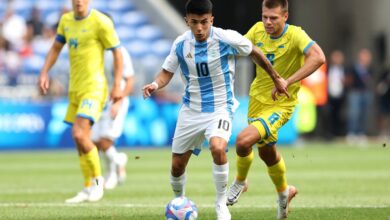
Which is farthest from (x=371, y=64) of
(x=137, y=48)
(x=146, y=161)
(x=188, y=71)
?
(x=188, y=71)

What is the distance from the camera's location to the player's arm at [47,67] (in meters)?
11.8

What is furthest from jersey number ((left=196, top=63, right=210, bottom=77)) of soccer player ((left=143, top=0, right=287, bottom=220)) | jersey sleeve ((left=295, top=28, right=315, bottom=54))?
jersey sleeve ((left=295, top=28, right=315, bottom=54))

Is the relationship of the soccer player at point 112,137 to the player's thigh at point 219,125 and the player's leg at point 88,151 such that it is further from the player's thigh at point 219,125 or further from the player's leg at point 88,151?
the player's thigh at point 219,125

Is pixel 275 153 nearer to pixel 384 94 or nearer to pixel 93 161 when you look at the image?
pixel 93 161

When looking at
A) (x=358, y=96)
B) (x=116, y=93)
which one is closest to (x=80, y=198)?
(x=116, y=93)

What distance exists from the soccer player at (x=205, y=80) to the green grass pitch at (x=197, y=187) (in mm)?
874

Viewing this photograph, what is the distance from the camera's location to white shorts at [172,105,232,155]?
30.5 ft

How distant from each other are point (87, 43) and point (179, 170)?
2980mm

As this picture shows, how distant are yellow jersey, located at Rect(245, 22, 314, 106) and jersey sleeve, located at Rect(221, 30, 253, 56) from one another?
2.40 ft

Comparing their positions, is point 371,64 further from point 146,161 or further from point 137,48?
point 146,161

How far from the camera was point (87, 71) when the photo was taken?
12.0 meters

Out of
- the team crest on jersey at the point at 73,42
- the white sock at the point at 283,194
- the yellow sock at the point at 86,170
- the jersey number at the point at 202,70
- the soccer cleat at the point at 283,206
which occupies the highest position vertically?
the jersey number at the point at 202,70

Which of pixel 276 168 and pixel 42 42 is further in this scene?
pixel 42 42

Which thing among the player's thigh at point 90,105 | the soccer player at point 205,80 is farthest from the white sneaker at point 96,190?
the soccer player at point 205,80
